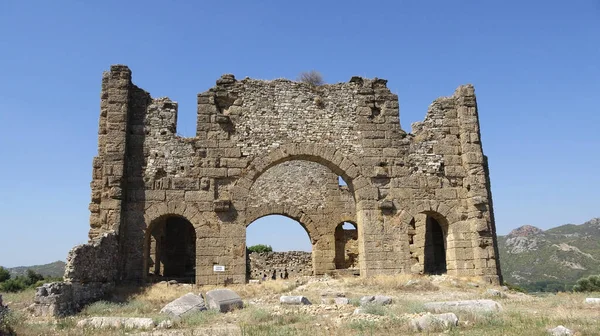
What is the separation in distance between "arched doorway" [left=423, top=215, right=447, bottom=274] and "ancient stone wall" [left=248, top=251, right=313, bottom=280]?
6840mm

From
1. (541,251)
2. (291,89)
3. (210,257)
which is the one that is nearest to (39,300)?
(210,257)

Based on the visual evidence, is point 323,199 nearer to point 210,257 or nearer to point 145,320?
point 210,257

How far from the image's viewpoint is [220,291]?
920 cm

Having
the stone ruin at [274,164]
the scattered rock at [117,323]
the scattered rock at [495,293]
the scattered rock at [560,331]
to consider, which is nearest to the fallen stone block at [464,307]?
the scattered rock at [560,331]

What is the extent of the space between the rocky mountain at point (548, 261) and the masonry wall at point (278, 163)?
17.0 metres

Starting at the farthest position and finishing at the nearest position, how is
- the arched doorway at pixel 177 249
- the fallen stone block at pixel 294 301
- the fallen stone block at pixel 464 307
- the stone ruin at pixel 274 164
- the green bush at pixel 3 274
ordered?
the green bush at pixel 3 274, the arched doorway at pixel 177 249, the stone ruin at pixel 274 164, the fallen stone block at pixel 294 301, the fallen stone block at pixel 464 307

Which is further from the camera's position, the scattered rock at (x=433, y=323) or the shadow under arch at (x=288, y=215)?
the shadow under arch at (x=288, y=215)

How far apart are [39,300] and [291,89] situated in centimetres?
835

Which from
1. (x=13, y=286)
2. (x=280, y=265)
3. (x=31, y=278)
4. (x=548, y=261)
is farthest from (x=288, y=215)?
(x=548, y=261)

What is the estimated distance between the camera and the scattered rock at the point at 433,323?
6118mm

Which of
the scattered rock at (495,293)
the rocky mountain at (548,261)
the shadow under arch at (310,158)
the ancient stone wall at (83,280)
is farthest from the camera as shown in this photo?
the rocky mountain at (548,261)

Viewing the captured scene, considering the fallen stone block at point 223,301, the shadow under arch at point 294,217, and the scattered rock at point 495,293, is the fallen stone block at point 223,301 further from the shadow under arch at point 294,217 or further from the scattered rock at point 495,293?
the shadow under arch at point 294,217

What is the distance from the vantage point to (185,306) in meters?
8.42

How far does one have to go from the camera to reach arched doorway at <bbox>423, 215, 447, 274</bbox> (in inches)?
607
